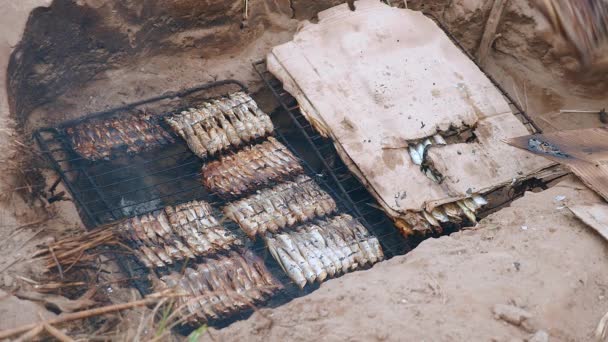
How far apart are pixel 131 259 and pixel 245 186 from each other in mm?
1215

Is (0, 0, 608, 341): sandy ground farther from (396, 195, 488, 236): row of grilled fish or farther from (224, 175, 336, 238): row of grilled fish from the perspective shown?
(224, 175, 336, 238): row of grilled fish

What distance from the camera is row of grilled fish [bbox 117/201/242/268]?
497 centimetres

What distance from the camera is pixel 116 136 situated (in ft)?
18.8

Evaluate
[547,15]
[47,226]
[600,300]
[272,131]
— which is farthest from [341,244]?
[547,15]

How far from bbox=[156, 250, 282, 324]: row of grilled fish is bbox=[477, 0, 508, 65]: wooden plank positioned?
13.8 feet

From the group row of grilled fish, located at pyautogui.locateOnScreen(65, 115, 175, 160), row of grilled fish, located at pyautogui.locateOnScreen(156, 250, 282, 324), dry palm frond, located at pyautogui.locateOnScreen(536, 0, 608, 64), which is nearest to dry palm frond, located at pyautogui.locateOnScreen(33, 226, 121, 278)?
row of grilled fish, located at pyautogui.locateOnScreen(156, 250, 282, 324)

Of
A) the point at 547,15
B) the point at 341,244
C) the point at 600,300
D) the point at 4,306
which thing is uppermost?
the point at 4,306

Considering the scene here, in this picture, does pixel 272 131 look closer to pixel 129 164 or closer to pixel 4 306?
pixel 129 164

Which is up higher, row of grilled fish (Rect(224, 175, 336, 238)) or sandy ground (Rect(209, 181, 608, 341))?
row of grilled fish (Rect(224, 175, 336, 238))

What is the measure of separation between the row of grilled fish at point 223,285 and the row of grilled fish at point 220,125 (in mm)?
1231

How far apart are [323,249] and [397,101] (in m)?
1.74

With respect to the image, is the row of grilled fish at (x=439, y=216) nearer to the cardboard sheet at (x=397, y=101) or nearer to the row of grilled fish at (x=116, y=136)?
the cardboard sheet at (x=397, y=101)

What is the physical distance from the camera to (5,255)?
4469 mm

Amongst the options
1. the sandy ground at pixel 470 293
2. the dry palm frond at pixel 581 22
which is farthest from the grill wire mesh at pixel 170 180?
the dry palm frond at pixel 581 22
